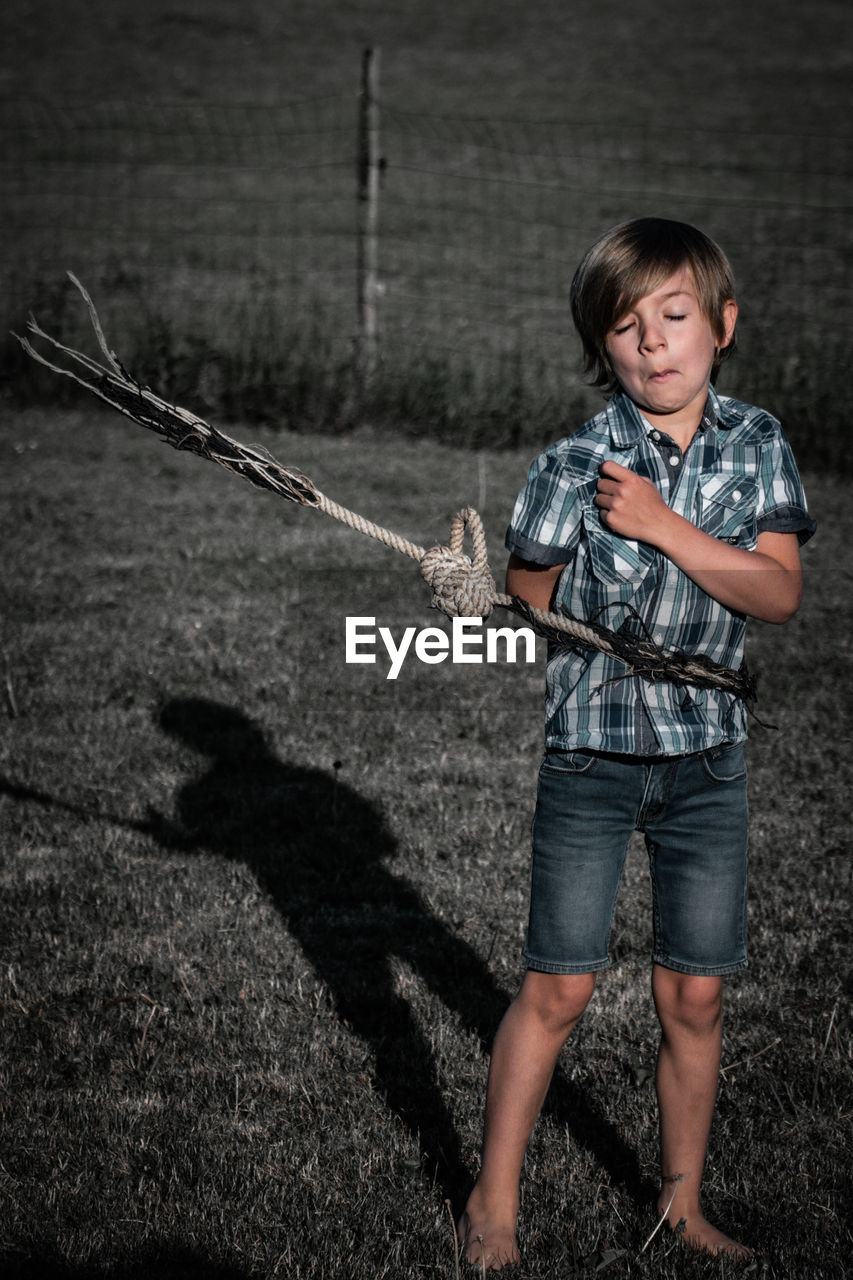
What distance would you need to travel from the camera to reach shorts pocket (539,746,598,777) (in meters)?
2.33

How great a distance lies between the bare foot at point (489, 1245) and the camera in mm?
2469

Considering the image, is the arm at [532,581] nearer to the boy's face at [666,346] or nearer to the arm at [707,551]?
the arm at [707,551]

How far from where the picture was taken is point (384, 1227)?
2664 millimetres

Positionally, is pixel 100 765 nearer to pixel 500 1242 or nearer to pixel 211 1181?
pixel 211 1181

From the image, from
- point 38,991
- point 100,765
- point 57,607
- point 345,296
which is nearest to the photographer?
point 38,991

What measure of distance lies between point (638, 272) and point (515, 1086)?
1.47 m

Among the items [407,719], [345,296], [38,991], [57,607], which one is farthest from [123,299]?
[38,991]

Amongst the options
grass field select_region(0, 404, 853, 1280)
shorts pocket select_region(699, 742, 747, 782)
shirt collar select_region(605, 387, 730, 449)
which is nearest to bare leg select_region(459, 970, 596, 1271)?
grass field select_region(0, 404, 853, 1280)

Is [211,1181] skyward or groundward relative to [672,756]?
groundward

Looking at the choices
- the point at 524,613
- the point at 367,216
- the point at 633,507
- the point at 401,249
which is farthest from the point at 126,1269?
the point at 401,249

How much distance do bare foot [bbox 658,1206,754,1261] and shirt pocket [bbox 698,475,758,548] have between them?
4.45 feet

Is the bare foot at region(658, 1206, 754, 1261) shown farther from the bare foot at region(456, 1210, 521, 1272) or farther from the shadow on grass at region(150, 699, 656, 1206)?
the bare foot at region(456, 1210, 521, 1272)

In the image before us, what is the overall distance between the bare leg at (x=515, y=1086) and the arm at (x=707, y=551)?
0.74 m

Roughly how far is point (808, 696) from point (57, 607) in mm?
3491
